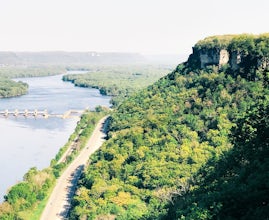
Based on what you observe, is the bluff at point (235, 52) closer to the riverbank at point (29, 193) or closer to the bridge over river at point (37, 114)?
the riverbank at point (29, 193)

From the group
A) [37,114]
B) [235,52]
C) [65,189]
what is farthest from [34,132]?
[235,52]

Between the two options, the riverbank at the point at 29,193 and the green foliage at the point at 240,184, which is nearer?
the green foliage at the point at 240,184

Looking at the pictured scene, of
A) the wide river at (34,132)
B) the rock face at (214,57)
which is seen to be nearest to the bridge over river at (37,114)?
the wide river at (34,132)

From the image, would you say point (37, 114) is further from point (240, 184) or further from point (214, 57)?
point (240, 184)

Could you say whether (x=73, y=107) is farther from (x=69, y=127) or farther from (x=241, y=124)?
(x=241, y=124)

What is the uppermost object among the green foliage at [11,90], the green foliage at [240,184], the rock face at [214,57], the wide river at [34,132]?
the rock face at [214,57]

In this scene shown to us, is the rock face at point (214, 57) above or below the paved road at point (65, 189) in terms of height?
above

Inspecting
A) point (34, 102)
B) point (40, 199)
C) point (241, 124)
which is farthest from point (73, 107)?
point (241, 124)
